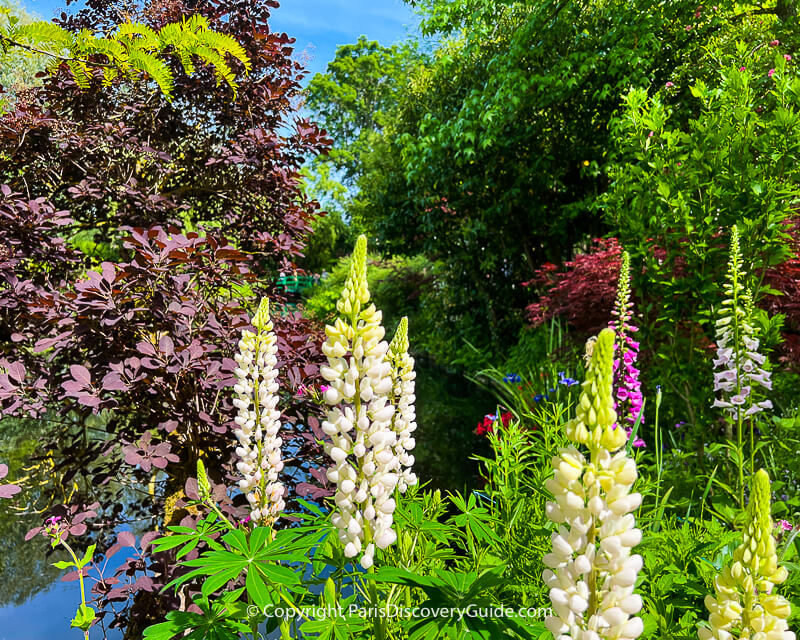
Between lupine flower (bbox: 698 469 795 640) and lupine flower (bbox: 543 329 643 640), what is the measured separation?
0.14m

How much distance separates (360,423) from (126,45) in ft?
7.85

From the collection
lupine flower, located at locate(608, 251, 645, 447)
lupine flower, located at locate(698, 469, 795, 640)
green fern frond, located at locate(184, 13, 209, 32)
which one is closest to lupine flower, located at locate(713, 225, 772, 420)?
lupine flower, located at locate(608, 251, 645, 447)

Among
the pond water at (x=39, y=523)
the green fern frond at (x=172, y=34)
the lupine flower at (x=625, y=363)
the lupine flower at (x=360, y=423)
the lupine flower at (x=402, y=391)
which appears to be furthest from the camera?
the pond water at (x=39, y=523)

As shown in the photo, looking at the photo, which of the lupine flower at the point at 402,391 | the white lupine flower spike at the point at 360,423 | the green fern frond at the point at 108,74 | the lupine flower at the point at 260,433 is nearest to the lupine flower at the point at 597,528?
the white lupine flower spike at the point at 360,423

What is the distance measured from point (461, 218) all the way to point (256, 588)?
A: 9.77 m

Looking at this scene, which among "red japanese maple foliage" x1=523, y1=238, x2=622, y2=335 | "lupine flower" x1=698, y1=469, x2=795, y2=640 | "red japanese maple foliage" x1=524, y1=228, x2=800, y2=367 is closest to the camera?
"lupine flower" x1=698, y1=469, x2=795, y2=640

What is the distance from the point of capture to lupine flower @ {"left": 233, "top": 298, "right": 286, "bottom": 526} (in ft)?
4.99

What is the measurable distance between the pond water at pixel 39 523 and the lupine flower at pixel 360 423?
1.93m

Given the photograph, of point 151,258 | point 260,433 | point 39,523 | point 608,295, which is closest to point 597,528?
point 260,433

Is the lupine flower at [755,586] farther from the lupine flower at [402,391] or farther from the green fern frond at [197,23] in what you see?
the green fern frond at [197,23]

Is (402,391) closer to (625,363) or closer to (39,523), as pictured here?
(625,363)

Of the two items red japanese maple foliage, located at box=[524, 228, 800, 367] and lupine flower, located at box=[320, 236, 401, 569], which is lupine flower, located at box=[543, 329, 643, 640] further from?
red japanese maple foliage, located at box=[524, 228, 800, 367]

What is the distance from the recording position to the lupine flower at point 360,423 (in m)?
1.07

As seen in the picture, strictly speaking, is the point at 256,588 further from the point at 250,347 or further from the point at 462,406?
the point at 462,406
